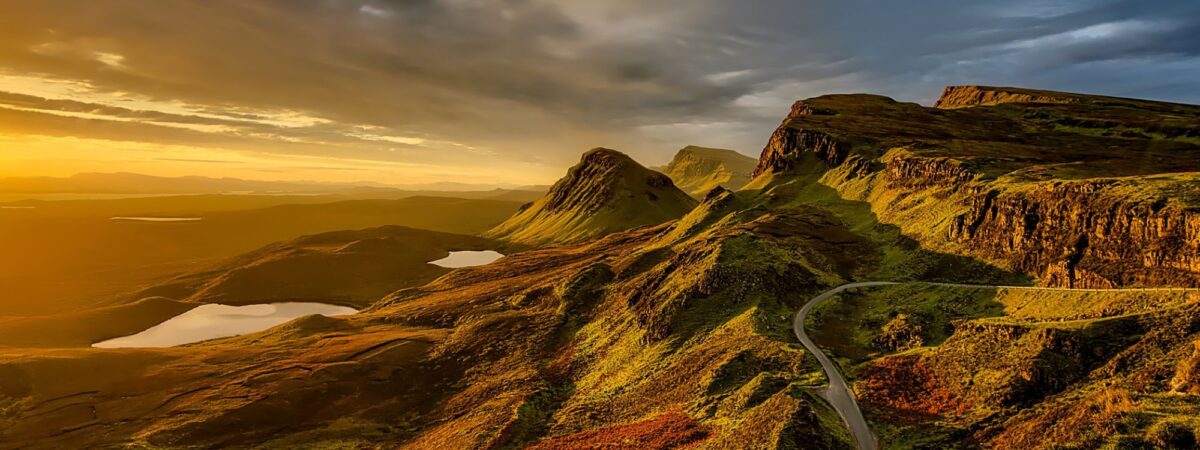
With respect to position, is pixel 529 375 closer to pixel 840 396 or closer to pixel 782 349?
pixel 782 349

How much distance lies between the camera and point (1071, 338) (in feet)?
139

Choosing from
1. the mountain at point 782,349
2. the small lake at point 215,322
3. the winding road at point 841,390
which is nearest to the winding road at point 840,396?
the winding road at point 841,390

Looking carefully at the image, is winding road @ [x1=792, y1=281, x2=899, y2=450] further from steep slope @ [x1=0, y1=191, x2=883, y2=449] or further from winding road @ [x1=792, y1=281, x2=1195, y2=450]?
steep slope @ [x1=0, y1=191, x2=883, y2=449]

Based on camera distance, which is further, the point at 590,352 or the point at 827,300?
the point at 590,352

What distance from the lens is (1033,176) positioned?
8762 cm

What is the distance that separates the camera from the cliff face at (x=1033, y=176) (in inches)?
2323

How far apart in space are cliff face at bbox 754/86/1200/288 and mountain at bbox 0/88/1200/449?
1.60 ft

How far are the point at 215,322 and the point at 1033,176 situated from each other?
210204 millimetres

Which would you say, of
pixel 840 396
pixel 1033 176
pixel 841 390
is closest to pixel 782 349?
pixel 841 390

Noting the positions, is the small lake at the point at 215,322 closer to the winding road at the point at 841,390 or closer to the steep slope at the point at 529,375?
the steep slope at the point at 529,375

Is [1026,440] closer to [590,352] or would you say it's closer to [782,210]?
[590,352]

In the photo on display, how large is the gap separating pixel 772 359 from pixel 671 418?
1390 centimetres

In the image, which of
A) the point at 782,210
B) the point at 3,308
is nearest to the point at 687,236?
the point at 782,210

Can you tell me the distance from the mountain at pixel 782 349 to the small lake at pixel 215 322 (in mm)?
39998
